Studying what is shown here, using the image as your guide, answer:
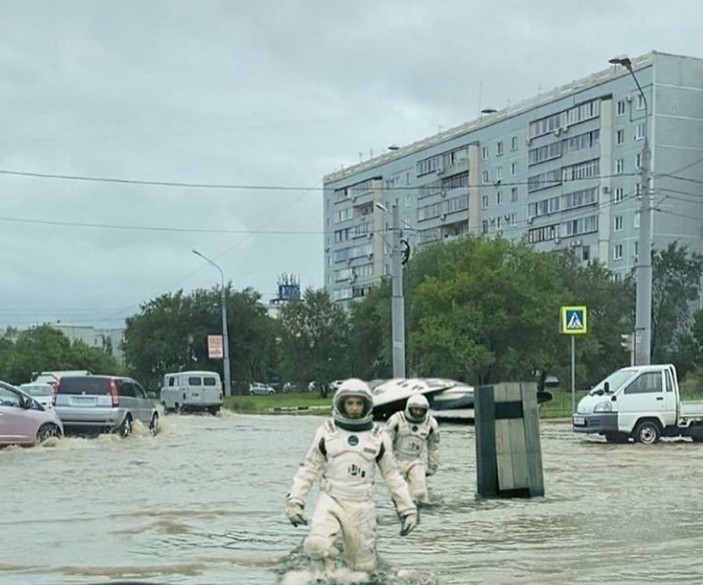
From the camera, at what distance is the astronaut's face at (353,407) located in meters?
7.84

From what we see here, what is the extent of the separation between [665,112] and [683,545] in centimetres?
6598

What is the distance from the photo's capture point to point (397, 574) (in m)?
8.31

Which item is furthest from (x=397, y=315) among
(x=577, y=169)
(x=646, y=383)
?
(x=577, y=169)

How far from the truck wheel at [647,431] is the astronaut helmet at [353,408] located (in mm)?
18264

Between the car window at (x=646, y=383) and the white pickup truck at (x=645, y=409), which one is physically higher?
the car window at (x=646, y=383)

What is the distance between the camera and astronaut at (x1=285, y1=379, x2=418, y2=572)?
777cm

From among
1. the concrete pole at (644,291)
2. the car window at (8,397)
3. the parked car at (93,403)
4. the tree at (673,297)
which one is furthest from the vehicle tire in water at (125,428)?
the tree at (673,297)

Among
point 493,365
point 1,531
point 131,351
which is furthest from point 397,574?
point 131,351

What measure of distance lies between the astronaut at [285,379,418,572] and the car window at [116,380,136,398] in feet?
65.1

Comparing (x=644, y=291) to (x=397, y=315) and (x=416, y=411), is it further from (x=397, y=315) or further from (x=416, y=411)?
(x=416, y=411)

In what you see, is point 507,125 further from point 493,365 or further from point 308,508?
point 308,508

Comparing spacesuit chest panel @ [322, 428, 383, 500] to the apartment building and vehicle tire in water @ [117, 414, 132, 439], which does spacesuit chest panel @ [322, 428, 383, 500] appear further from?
the apartment building

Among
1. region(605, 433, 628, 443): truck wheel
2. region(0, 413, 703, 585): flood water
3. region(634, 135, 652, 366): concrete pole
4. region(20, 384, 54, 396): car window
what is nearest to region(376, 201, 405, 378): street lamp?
region(634, 135, 652, 366): concrete pole

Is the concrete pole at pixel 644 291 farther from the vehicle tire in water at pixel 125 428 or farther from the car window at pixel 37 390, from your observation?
the car window at pixel 37 390
